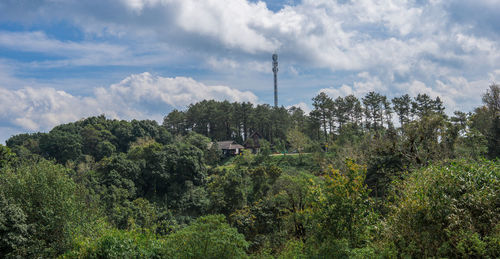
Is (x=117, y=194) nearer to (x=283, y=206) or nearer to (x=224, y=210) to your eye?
(x=224, y=210)

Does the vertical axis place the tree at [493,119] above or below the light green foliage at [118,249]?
above

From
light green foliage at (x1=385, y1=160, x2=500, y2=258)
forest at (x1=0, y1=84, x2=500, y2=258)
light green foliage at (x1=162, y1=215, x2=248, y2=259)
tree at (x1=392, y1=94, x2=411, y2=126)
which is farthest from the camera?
tree at (x1=392, y1=94, x2=411, y2=126)

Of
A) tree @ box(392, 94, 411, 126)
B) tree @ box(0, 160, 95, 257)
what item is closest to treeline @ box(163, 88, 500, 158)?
tree @ box(392, 94, 411, 126)

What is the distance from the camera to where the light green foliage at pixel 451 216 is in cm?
510

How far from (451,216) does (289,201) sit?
1081 cm

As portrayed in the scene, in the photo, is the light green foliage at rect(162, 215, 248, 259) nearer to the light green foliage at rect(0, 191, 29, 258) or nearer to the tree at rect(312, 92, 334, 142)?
the light green foliage at rect(0, 191, 29, 258)

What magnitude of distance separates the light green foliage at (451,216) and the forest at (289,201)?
2 centimetres

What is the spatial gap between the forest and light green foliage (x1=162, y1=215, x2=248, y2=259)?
0.09 ft

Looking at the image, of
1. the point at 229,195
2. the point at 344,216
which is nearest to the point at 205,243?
the point at 344,216

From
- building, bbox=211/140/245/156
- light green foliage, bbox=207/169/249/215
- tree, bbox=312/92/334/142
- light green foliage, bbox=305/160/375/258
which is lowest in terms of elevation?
light green foliage, bbox=207/169/249/215

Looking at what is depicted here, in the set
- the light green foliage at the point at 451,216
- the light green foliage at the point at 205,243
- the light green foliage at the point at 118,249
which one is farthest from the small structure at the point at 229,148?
the light green foliage at the point at 451,216

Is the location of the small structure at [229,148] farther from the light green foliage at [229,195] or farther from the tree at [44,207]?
the tree at [44,207]

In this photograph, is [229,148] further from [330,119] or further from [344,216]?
[344,216]

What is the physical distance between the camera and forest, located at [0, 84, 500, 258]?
5.76m
